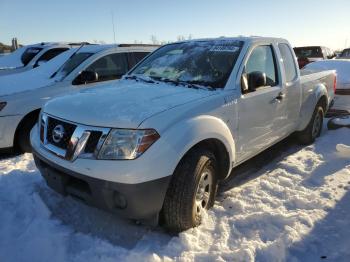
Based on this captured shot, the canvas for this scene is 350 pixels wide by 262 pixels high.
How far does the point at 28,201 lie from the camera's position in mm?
3801

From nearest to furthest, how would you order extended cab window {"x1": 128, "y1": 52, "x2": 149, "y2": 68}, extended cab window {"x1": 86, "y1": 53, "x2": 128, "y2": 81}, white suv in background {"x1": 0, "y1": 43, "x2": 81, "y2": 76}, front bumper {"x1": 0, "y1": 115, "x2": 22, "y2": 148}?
front bumper {"x1": 0, "y1": 115, "x2": 22, "y2": 148}, extended cab window {"x1": 86, "y1": 53, "x2": 128, "y2": 81}, extended cab window {"x1": 128, "y1": 52, "x2": 149, "y2": 68}, white suv in background {"x1": 0, "y1": 43, "x2": 81, "y2": 76}

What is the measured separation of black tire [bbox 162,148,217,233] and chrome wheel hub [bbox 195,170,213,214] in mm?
28

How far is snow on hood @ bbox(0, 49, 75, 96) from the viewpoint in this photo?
5566 mm

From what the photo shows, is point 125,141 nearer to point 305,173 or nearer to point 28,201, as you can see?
point 28,201

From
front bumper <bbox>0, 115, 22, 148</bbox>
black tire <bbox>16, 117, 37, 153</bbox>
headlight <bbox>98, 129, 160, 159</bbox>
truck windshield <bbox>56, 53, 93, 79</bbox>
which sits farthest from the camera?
truck windshield <bbox>56, 53, 93, 79</bbox>

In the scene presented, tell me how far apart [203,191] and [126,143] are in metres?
1.00

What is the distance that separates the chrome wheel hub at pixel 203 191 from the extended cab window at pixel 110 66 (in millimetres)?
3403

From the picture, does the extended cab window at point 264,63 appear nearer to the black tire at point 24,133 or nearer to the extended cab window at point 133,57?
the extended cab window at point 133,57

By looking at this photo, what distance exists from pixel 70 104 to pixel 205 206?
1.58m

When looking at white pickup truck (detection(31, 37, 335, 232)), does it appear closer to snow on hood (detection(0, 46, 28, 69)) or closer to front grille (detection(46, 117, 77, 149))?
front grille (detection(46, 117, 77, 149))

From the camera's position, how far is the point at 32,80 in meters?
6.04

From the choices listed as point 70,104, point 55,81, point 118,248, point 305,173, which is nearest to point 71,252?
point 118,248

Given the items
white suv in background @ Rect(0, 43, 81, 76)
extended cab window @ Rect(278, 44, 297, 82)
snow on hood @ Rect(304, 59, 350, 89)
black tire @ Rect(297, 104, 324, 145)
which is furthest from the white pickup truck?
white suv in background @ Rect(0, 43, 81, 76)

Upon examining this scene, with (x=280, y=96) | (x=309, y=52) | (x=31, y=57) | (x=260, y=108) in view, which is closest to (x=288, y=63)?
(x=280, y=96)
